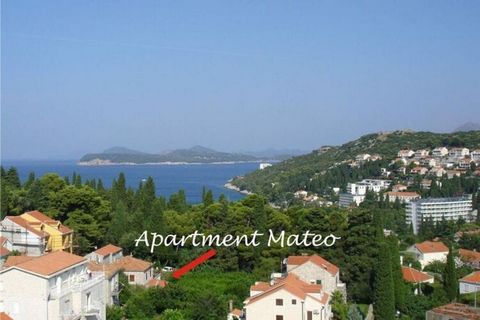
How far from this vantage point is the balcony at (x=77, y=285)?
12812 millimetres

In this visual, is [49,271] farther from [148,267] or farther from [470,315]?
[470,315]

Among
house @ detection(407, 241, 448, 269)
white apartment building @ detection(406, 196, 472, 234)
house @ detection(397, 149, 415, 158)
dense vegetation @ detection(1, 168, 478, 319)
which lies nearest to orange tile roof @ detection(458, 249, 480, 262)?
house @ detection(407, 241, 448, 269)

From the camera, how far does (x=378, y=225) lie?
20.2 m

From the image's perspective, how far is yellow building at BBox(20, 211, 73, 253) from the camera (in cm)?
2030

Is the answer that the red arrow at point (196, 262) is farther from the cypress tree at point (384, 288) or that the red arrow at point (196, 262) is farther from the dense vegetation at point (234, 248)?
the cypress tree at point (384, 288)

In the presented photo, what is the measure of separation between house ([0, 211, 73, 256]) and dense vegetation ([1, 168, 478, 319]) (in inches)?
44.8

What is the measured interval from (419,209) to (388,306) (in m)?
32.1

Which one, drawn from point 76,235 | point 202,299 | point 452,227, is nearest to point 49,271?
point 202,299

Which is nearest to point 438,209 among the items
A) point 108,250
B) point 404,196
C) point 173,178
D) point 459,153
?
point 404,196

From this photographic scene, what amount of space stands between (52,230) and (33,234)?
1.21 metres

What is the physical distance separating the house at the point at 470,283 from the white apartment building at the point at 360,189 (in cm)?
3443

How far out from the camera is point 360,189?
2547 inches

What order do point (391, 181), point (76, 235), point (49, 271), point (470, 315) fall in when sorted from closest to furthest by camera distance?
point (49, 271) → point (470, 315) → point (76, 235) → point (391, 181)

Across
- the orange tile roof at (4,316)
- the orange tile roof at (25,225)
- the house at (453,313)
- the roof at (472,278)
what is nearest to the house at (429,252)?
the roof at (472,278)
